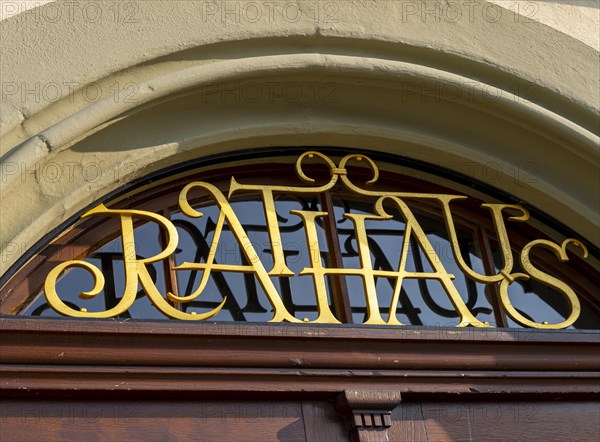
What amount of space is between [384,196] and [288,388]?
0.69 metres

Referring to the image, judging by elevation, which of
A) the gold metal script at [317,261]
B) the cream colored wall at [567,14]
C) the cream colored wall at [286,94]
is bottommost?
the gold metal script at [317,261]

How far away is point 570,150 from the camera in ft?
9.91

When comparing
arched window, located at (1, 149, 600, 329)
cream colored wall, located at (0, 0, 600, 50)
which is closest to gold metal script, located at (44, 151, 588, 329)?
arched window, located at (1, 149, 600, 329)

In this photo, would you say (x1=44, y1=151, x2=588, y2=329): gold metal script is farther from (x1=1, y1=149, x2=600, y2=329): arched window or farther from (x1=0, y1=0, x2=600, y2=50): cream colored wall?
(x1=0, y1=0, x2=600, y2=50): cream colored wall

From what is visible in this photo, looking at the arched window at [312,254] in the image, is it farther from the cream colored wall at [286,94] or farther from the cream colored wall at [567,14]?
the cream colored wall at [567,14]

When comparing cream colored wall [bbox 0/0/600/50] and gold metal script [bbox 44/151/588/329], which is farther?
cream colored wall [bbox 0/0/600/50]

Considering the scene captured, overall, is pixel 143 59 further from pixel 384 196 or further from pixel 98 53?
pixel 384 196

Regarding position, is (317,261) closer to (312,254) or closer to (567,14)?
(312,254)

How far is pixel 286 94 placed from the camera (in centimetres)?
291

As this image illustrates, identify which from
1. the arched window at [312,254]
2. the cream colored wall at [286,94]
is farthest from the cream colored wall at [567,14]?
the arched window at [312,254]

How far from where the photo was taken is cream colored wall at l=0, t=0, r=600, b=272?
2600 mm

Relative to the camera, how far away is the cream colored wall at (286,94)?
8.53 ft

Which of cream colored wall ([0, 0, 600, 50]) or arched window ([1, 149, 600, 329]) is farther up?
cream colored wall ([0, 0, 600, 50])

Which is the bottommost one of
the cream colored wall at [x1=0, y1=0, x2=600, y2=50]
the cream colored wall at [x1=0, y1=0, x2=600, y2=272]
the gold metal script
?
the gold metal script
